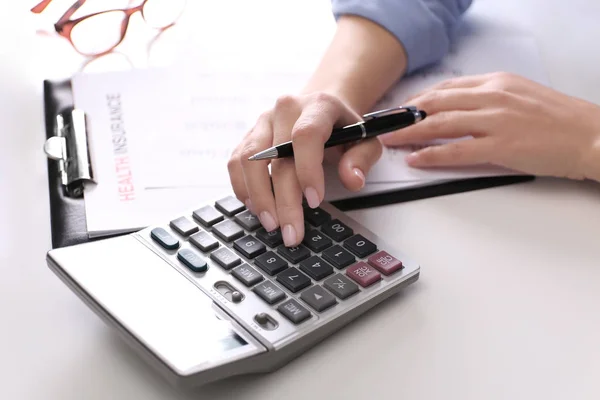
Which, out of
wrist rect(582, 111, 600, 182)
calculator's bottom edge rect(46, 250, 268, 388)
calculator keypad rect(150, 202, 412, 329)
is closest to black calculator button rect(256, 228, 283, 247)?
calculator keypad rect(150, 202, 412, 329)

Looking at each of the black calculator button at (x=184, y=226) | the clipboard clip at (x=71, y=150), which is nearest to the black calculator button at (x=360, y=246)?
the black calculator button at (x=184, y=226)

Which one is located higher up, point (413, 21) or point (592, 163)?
point (413, 21)

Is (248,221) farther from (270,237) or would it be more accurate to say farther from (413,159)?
(413,159)

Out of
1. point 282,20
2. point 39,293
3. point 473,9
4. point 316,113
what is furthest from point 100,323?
point 473,9

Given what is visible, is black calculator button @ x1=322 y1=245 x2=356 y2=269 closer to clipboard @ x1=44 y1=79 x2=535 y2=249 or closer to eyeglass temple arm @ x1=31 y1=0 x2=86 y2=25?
clipboard @ x1=44 y1=79 x2=535 y2=249

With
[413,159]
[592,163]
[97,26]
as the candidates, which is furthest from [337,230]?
[97,26]

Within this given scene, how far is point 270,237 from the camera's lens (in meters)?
0.50

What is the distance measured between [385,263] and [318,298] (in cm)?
6

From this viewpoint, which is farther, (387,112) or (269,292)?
(387,112)

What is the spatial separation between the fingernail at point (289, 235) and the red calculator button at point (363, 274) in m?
0.04

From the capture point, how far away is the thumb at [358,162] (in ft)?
1.80

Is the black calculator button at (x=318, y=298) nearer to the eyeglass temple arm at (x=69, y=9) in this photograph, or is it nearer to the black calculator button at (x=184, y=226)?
the black calculator button at (x=184, y=226)

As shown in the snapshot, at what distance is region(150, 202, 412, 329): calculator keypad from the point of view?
1.46 ft

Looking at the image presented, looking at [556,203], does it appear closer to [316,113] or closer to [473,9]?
[316,113]
